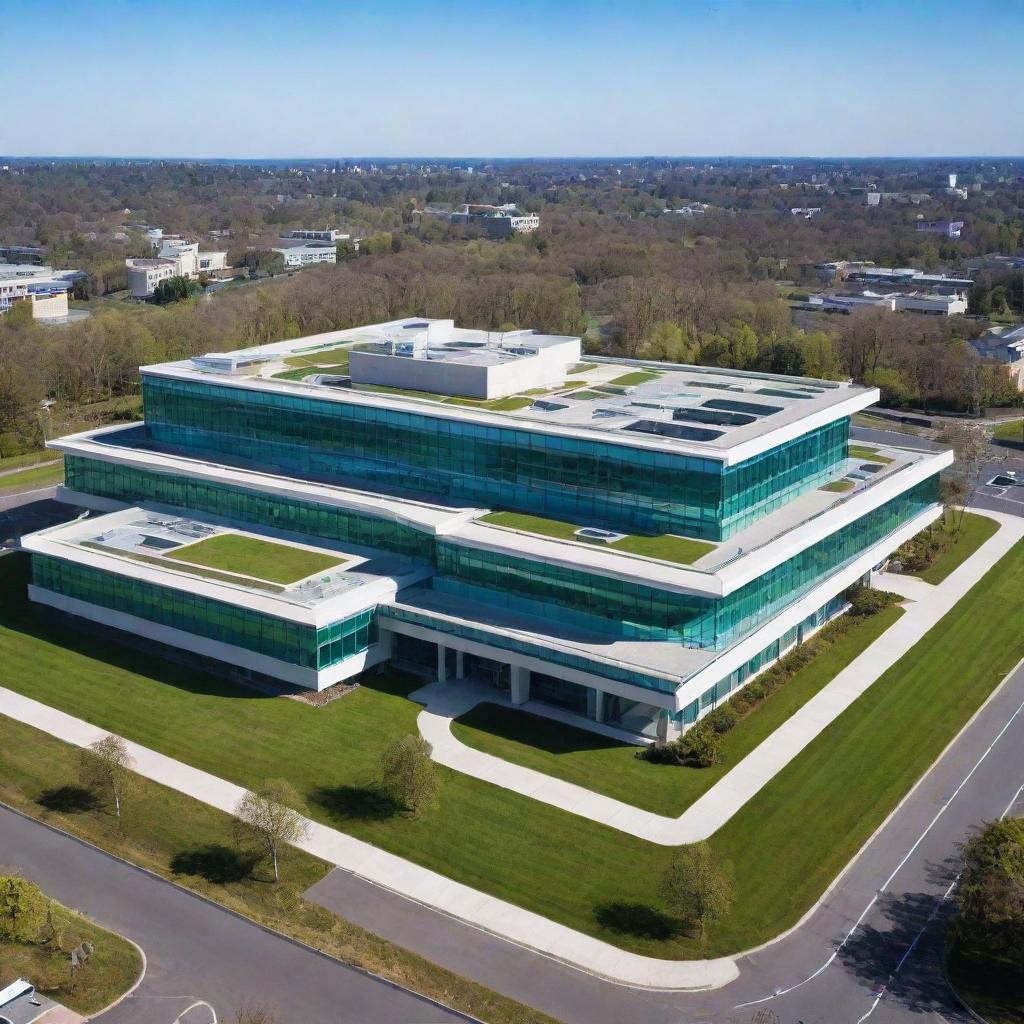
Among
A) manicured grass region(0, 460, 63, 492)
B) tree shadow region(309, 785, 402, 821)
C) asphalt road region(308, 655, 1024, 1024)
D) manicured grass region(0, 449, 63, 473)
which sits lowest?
asphalt road region(308, 655, 1024, 1024)

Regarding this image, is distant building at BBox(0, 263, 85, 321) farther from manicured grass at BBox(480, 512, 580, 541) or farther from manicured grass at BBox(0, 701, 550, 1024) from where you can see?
manicured grass at BBox(0, 701, 550, 1024)

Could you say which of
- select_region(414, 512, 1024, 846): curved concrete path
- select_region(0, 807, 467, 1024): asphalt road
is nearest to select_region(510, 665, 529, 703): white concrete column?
select_region(414, 512, 1024, 846): curved concrete path

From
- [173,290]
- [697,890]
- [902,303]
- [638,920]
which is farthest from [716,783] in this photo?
[173,290]

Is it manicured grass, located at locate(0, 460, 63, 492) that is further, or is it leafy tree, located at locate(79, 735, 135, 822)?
manicured grass, located at locate(0, 460, 63, 492)

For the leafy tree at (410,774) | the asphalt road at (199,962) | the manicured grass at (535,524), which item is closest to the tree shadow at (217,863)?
the asphalt road at (199,962)

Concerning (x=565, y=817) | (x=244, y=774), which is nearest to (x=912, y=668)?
(x=565, y=817)

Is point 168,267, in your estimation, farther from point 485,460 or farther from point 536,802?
point 536,802

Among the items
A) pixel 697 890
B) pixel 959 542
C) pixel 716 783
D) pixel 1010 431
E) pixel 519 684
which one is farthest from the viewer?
pixel 1010 431
